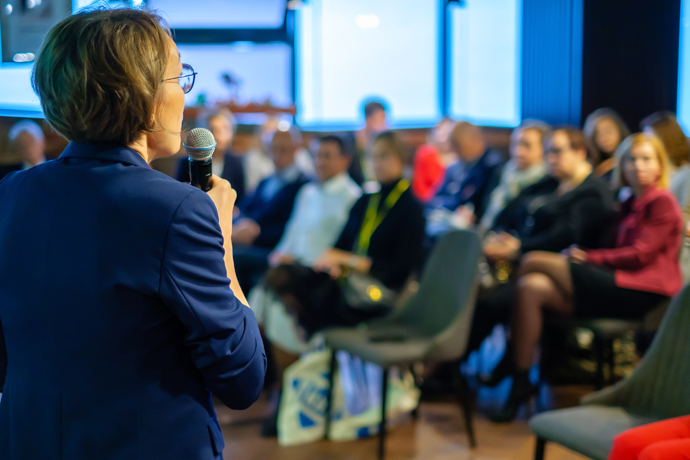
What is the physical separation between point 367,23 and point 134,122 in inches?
298

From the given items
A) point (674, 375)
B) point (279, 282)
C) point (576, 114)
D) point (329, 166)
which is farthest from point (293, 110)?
point (674, 375)

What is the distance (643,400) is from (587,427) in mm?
241

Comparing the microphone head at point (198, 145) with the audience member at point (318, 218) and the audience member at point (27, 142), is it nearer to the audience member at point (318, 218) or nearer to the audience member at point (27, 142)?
the audience member at point (318, 218)

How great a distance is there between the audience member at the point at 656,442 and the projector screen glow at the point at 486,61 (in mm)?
5571

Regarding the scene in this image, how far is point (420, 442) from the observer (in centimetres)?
280

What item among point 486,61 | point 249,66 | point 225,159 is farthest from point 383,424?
point 249,66

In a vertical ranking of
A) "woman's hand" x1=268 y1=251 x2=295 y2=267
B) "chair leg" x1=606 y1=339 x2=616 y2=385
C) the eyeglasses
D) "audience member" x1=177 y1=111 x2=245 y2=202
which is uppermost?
the eyeglasses

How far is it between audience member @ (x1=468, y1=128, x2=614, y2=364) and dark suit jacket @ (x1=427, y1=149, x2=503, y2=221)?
2.23 ft

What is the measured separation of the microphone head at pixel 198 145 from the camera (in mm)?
1108

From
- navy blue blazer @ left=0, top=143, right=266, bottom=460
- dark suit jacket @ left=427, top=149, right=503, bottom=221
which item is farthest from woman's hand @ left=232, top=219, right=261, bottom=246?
navy blue blazer @ left=0, top=143, right=266, bottom=460

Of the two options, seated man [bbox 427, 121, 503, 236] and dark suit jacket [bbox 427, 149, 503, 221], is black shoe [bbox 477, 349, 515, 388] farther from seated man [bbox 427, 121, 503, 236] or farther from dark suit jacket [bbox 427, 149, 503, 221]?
dark suit jacket [bbox 427, 149, 503, 221]

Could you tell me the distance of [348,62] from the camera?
818cm

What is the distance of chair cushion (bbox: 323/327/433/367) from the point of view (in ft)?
8.43

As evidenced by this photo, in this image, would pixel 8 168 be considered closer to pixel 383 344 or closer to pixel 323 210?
pixel 323 210
